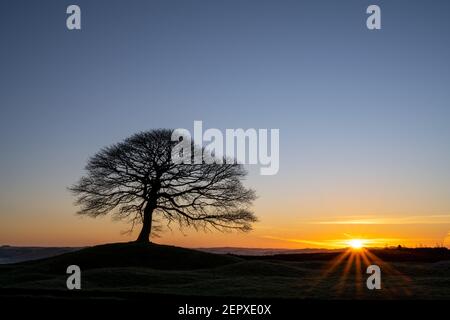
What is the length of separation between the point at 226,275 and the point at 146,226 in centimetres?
1494

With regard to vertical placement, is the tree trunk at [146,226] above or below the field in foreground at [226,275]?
above

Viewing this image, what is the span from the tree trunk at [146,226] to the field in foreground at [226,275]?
2622mm

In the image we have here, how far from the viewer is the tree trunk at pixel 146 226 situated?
4059 cm

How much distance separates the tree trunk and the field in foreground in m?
2.62

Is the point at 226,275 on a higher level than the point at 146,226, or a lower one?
lower

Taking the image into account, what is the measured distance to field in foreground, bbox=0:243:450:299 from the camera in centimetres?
1819

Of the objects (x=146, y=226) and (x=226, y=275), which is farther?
(x=146, y=226)

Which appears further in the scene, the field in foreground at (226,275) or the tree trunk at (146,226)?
the tree trunk at (146,226)

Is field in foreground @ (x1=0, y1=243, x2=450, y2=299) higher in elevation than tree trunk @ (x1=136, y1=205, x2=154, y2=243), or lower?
lower

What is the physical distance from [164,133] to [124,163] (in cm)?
401

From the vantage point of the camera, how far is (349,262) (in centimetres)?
3419

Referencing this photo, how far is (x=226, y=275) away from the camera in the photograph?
2756 cm
